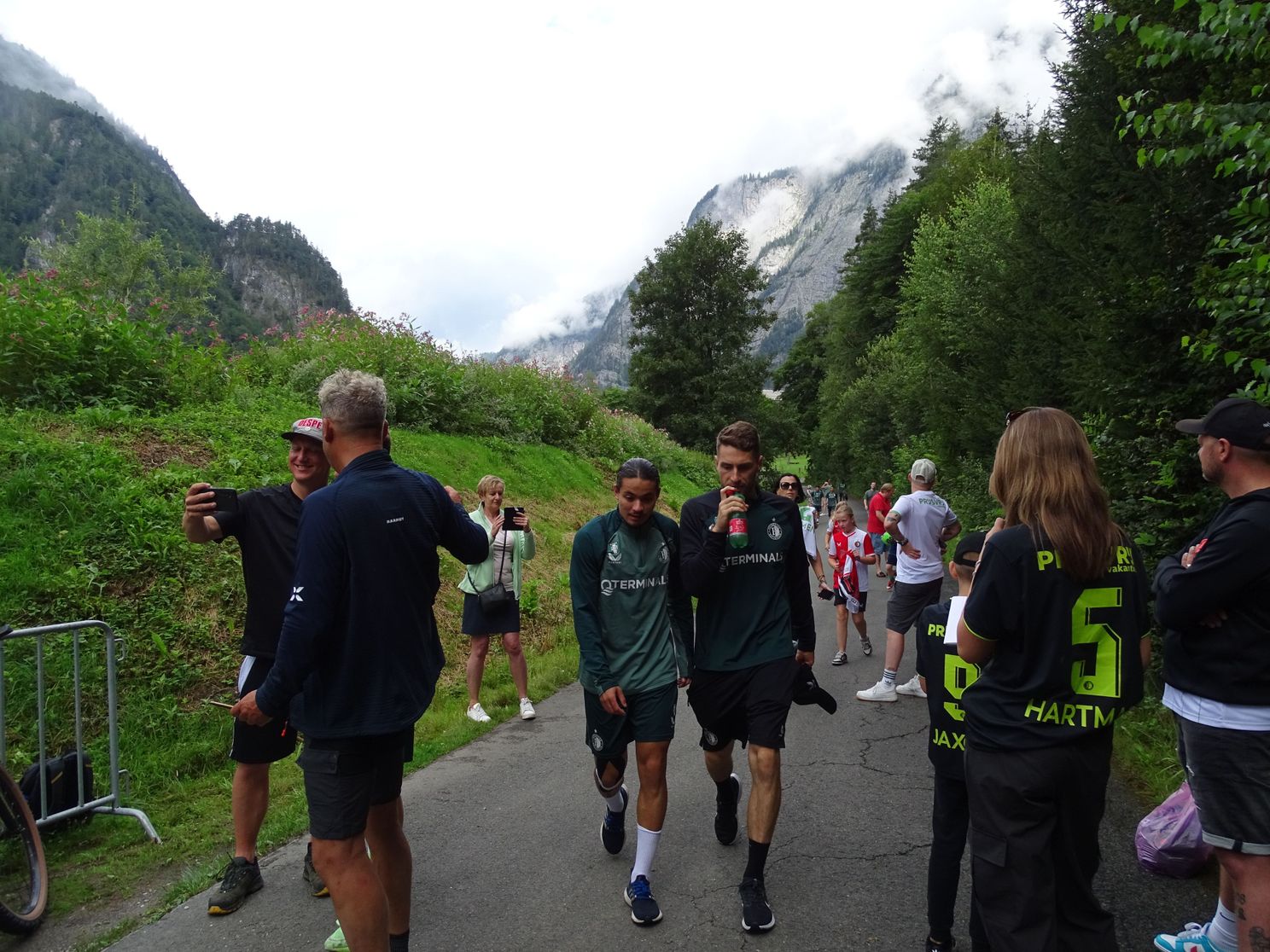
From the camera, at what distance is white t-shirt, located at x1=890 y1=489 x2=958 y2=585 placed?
7539 mm

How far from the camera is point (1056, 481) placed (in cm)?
250

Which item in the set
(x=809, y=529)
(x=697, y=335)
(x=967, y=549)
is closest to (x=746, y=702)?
(x=967, y=549)

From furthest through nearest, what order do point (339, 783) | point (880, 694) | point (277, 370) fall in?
point (277, 370) → point (880, 694) → point (339, 783)

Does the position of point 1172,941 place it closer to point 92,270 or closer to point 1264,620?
point 1264,620

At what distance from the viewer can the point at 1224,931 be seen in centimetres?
307

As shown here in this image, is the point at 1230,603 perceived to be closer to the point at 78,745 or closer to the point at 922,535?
the point at 922,535

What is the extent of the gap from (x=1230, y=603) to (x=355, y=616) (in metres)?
3.03

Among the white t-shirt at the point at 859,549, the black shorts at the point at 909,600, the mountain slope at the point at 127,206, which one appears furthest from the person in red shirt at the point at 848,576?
the mountain slope at the point at 127,206

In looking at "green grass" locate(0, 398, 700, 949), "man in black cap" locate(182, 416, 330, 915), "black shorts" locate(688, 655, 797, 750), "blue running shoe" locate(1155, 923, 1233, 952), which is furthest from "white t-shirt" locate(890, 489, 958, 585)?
"man in black cap" locate(182, 416, 330, 915)

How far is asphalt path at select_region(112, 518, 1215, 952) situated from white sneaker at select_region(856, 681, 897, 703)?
1354 millimetres

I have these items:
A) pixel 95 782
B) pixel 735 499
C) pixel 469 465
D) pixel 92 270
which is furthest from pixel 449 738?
pixel 92 270

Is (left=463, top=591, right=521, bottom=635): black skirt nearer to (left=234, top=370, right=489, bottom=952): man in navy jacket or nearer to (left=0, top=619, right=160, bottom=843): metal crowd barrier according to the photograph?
(left=0, top=619, right=160, bottom=843): metal crowd barrier

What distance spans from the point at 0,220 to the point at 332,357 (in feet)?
471

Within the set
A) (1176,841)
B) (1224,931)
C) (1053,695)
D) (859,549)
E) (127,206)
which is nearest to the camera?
(1053,695)
